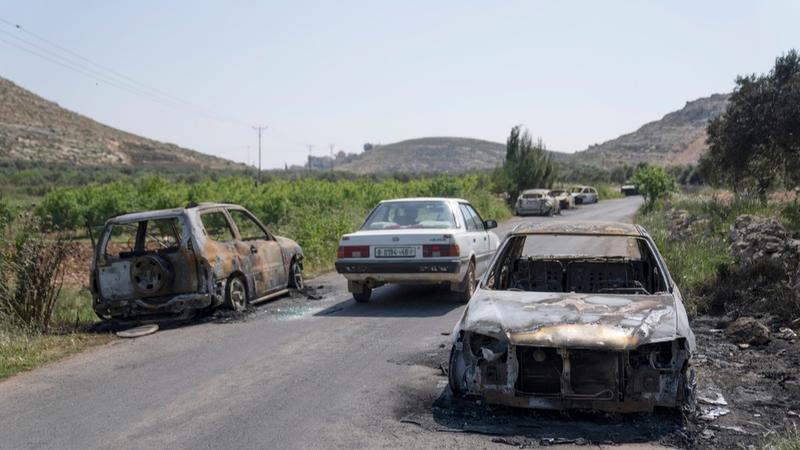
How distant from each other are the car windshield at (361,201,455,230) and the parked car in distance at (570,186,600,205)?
4271 centimetres

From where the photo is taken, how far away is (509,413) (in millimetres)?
5387

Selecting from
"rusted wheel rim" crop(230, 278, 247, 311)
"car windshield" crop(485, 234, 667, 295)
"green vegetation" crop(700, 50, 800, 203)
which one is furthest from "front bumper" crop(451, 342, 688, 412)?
"green vegetation" crop(700, 50, 800, 203)

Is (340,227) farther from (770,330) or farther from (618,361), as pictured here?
(618,361)

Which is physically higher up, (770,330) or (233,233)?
(233,233)

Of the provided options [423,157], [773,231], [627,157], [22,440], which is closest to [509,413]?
[22,440]

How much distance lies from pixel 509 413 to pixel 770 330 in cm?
430

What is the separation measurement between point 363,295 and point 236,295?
192 cm

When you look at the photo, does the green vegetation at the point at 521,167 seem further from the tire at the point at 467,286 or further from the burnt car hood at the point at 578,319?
the burnt car hood at the point at 578,319

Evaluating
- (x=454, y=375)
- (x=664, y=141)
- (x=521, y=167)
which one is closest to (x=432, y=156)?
(x=664, y=141)

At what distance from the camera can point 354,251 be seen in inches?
418

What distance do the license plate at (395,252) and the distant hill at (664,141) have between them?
390ft

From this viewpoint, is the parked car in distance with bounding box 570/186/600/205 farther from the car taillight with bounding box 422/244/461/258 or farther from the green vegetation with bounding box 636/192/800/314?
the car taillight with bounding box 422/244/461/258

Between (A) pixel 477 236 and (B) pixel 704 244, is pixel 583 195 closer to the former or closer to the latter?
(B) pixel 704 244

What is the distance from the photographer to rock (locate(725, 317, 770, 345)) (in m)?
7.59
